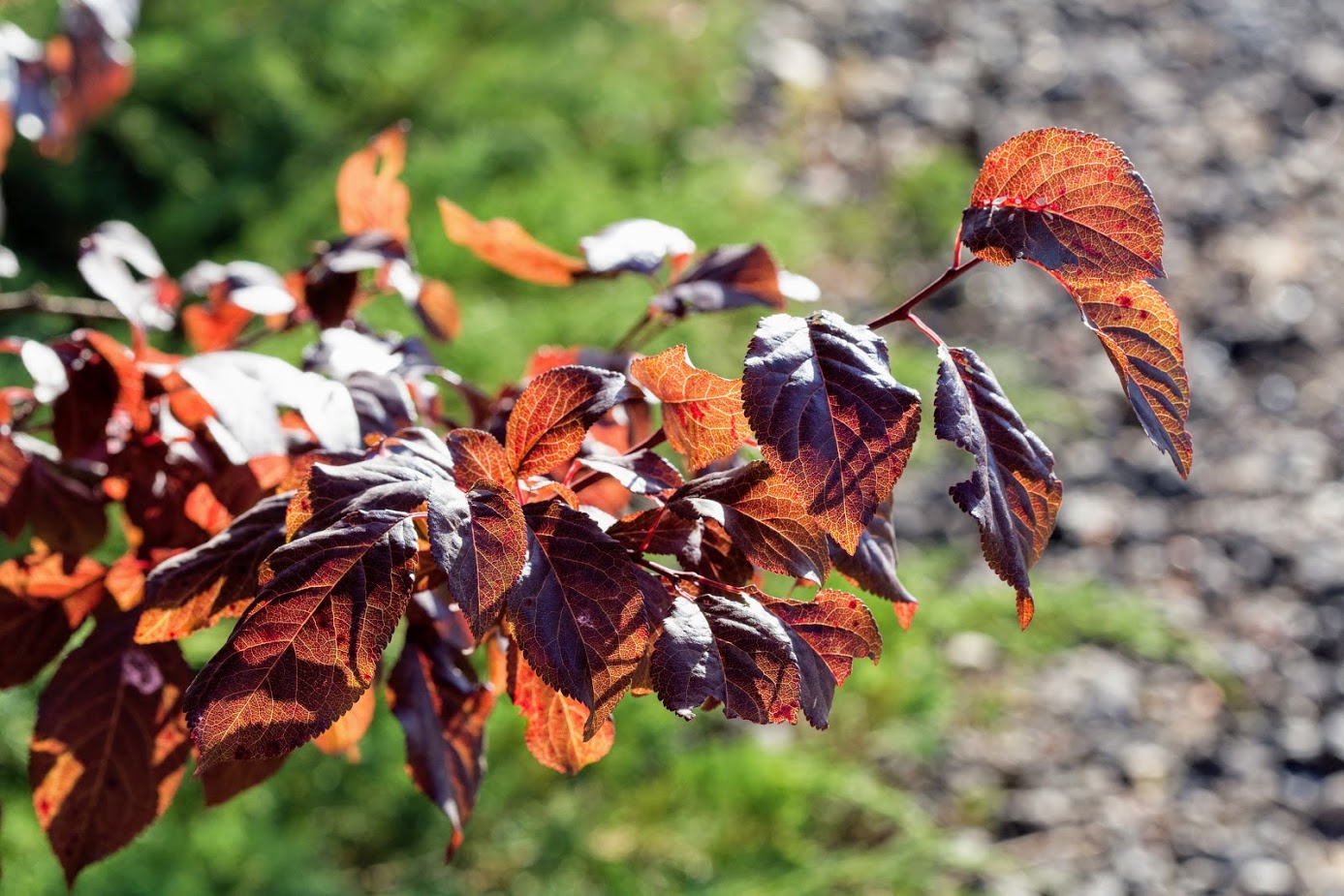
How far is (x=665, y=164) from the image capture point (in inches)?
138

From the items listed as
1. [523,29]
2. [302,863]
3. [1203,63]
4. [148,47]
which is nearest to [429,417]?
[302,863]

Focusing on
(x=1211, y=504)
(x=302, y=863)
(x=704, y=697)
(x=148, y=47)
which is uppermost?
(x=704, y=697)

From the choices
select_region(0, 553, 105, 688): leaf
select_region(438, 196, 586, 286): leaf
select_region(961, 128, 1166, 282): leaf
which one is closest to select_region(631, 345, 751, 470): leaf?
select_region(961, 128, 1166, 282): leaf

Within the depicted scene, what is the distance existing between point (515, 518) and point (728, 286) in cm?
35

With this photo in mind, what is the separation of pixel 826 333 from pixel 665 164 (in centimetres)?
308

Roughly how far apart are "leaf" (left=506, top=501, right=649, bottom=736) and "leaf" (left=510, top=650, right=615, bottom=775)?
0.09 m

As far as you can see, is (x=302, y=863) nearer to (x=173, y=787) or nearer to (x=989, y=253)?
(x=173, y=787)

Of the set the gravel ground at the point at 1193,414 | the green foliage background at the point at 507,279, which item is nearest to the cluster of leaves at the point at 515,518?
the green foliage background at the point at 507,279

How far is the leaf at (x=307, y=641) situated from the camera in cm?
47

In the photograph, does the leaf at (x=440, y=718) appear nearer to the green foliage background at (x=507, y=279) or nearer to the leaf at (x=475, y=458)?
the leaf at (x=475, y=458)

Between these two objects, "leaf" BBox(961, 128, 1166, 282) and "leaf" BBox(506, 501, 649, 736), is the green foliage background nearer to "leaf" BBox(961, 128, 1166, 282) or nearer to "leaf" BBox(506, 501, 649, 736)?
"leaf" BBox(506, 501, 649, 736)

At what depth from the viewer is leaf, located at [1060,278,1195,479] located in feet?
1.75

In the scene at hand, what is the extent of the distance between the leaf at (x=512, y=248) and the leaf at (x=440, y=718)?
244 mm

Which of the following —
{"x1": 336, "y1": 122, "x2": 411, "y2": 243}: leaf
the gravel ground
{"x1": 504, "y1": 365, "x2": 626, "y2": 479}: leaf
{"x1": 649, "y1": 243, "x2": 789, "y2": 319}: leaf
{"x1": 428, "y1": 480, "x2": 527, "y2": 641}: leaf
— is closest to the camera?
{"x1": 428, "y1": 480, "x2": 527, "y2": 641}: leaf
